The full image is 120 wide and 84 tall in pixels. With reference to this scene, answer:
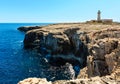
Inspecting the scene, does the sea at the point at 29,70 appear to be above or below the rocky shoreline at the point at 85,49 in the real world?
below

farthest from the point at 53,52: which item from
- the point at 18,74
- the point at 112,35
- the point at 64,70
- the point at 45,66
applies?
the point at 112,35

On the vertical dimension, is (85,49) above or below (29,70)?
above

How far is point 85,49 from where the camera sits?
6988cm

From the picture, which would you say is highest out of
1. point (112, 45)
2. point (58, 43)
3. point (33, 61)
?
point (112, 45)

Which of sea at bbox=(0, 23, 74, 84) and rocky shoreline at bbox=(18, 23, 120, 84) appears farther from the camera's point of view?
sea at bbox=(0, 23, 74, 84)

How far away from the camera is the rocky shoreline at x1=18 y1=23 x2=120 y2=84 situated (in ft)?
94.0

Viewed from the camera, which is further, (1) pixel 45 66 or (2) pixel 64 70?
(1) pixel 45 66

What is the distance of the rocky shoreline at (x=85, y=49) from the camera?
94.0 feet

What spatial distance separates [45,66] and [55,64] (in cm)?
406

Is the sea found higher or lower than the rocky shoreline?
lower

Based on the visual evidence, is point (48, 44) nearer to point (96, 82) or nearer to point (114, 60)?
point (114, 60)

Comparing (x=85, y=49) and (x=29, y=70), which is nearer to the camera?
(x=85, y=49)

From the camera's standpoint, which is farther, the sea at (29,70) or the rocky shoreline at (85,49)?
the sea at (29,70)

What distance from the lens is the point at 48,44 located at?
96312 millimetres
